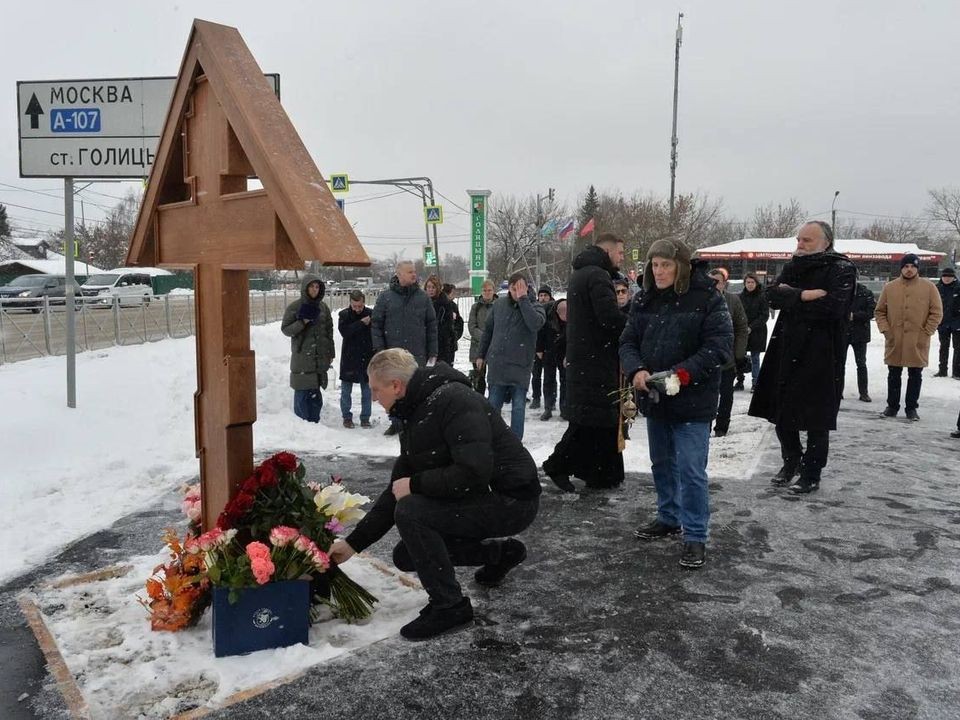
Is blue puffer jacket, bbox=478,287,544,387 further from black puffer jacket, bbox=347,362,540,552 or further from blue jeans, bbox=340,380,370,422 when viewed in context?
black puffer jacket, bbox=347,362,540,552

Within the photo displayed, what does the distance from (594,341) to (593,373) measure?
0.84ft

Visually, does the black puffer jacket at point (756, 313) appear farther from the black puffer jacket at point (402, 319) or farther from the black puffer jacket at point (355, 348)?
the black puffer jacket at point (355, 348)

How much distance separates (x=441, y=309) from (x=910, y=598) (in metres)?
7.27

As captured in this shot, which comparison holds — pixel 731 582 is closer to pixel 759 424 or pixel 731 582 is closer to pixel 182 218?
pixel 182 218

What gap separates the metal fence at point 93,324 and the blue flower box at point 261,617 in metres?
10.5

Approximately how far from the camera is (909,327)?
943 centimetres

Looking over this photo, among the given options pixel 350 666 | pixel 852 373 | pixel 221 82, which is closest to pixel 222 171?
pixel 221 82

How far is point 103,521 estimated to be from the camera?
5297 millimetres

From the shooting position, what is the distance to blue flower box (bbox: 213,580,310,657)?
10.6 feet

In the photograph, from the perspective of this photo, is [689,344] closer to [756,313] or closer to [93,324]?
[756,313]

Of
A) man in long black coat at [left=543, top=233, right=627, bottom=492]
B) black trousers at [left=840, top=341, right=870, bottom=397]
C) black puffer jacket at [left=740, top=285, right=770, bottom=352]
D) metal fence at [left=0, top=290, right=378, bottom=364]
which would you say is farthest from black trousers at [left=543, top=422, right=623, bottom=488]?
metal fence at [left=0, top=290, right=378, bottom=364]

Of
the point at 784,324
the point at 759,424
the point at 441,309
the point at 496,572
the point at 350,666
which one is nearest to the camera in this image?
the point at 350,666

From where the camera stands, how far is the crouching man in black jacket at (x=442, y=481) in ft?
11.3

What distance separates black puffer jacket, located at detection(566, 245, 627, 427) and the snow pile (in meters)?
2.34
